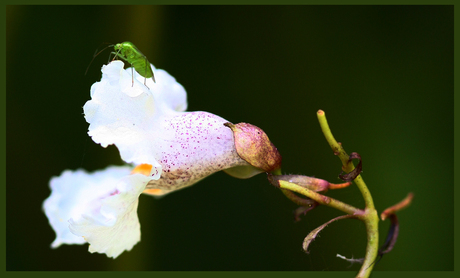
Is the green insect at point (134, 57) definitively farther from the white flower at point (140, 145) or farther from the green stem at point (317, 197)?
the green stem at point (317, 197)

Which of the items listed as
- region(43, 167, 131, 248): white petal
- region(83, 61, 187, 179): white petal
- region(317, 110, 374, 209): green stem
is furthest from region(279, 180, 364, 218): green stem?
region(43, 167, 131, 248): white petal

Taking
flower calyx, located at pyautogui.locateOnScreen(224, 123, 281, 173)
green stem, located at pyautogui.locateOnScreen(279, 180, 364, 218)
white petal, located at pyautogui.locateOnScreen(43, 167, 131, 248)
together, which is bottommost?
white petal, located at pyautogui.locateOnScreen(43, 167, 131, 248)

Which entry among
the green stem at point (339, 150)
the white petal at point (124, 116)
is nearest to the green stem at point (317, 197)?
the green stem at point (339, 150)

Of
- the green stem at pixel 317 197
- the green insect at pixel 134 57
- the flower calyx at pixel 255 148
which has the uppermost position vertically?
the green insect at pixel 134 57

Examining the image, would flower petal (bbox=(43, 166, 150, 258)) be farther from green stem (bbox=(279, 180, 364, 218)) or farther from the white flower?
green stem (bbox=(279, 180, 364, 218))

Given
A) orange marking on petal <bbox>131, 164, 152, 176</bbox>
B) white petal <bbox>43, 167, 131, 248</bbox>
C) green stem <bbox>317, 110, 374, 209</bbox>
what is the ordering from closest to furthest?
1. green stem <bbox>317, 110, 374, 209</bbox>
2. orange marking on petal <bbox>131, 164, 152, 176</bbox>
3. white petal <bbox>43, 167, 131, 248</bbox>

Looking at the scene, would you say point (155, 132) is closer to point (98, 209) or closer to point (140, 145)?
point (140, 145)
